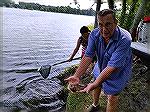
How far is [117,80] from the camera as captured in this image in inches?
180

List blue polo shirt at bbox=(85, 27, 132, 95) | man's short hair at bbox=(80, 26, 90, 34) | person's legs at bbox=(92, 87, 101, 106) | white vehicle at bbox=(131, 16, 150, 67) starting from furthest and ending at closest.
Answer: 1. man's short hair at bbox=(80, 26, 90, 34)
2. white vehicle at bbox=(131, 16, 150, 67)
3. person's legs at bbox=(92, 87, 101, 106)
4. blue polo shirt at bbox=(85, 27, 132, 95)

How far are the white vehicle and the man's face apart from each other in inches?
134

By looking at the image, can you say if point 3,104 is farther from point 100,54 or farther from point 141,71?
point 100,54

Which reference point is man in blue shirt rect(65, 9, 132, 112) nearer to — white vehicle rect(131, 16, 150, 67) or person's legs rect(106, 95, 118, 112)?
person's legs rect(106, 95, 118, 112)

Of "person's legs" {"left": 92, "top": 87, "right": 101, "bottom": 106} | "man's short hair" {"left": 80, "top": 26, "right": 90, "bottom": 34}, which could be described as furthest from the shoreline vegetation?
"man's short hair" {"left": 80, "top": 26, "right": 90, "bottom": 34}

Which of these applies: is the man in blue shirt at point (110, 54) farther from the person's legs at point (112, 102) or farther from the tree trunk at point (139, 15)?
the tree trunk at point (139, 15)

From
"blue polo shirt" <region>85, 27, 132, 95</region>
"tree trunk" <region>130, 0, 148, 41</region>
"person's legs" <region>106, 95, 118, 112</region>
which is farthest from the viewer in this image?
"tree trunk" <region>130, 0, 148, 41</region>

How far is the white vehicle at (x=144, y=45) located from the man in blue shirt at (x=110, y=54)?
2.91 metres

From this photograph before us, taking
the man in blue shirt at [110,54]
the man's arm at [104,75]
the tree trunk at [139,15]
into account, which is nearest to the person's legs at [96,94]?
the man in blue shirt at [110,54]

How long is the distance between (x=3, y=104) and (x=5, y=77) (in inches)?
174

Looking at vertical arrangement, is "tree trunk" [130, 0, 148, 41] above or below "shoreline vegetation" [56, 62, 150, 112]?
above

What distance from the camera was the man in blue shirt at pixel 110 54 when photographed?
13.1ft

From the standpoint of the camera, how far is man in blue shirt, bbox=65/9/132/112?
13.1 feet

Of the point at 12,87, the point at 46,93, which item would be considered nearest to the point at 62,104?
the point at 46,93
